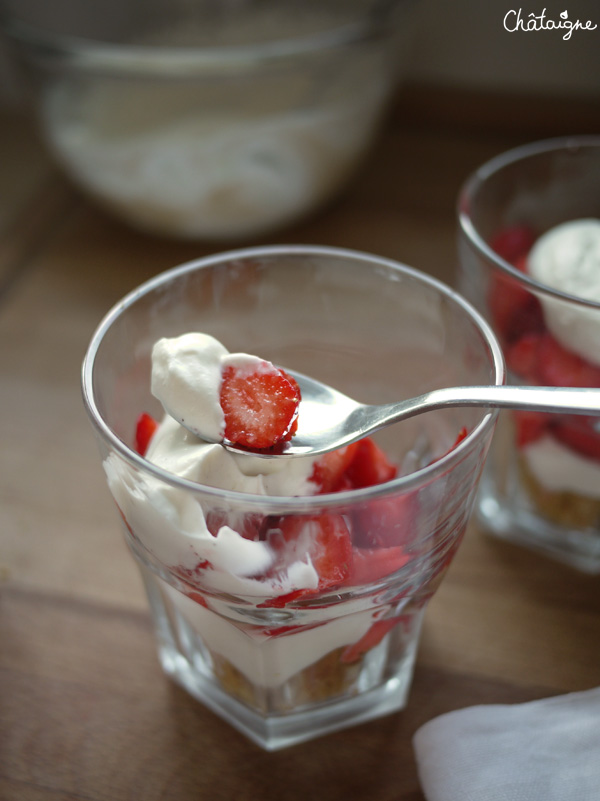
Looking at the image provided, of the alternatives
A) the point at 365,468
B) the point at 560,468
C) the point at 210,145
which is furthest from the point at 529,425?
the point at 210,145

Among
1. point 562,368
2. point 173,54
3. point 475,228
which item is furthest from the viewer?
point 173,54

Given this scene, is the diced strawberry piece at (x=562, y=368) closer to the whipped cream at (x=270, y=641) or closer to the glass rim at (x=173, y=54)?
the whipped cream at (x=270, y=641)

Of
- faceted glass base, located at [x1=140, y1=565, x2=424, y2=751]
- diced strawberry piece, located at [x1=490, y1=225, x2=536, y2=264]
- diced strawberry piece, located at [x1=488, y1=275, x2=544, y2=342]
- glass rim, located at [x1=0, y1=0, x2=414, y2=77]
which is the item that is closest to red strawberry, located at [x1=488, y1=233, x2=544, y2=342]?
diced strawberry piece, located at [x1=488, y1=275, x2=544, y2=342]

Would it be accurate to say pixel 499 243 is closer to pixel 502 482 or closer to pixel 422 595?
pixel 502 482

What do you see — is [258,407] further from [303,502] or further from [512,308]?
[512,308]

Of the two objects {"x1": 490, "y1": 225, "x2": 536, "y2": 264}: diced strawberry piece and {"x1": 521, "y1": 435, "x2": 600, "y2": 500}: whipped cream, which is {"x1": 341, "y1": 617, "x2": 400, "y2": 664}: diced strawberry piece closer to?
{"x1": 521, "y1": 435, "x2": 600, "y2": 500}: whipped cream

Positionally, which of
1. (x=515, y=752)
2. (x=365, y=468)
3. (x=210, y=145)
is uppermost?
(x=210, y=145)
